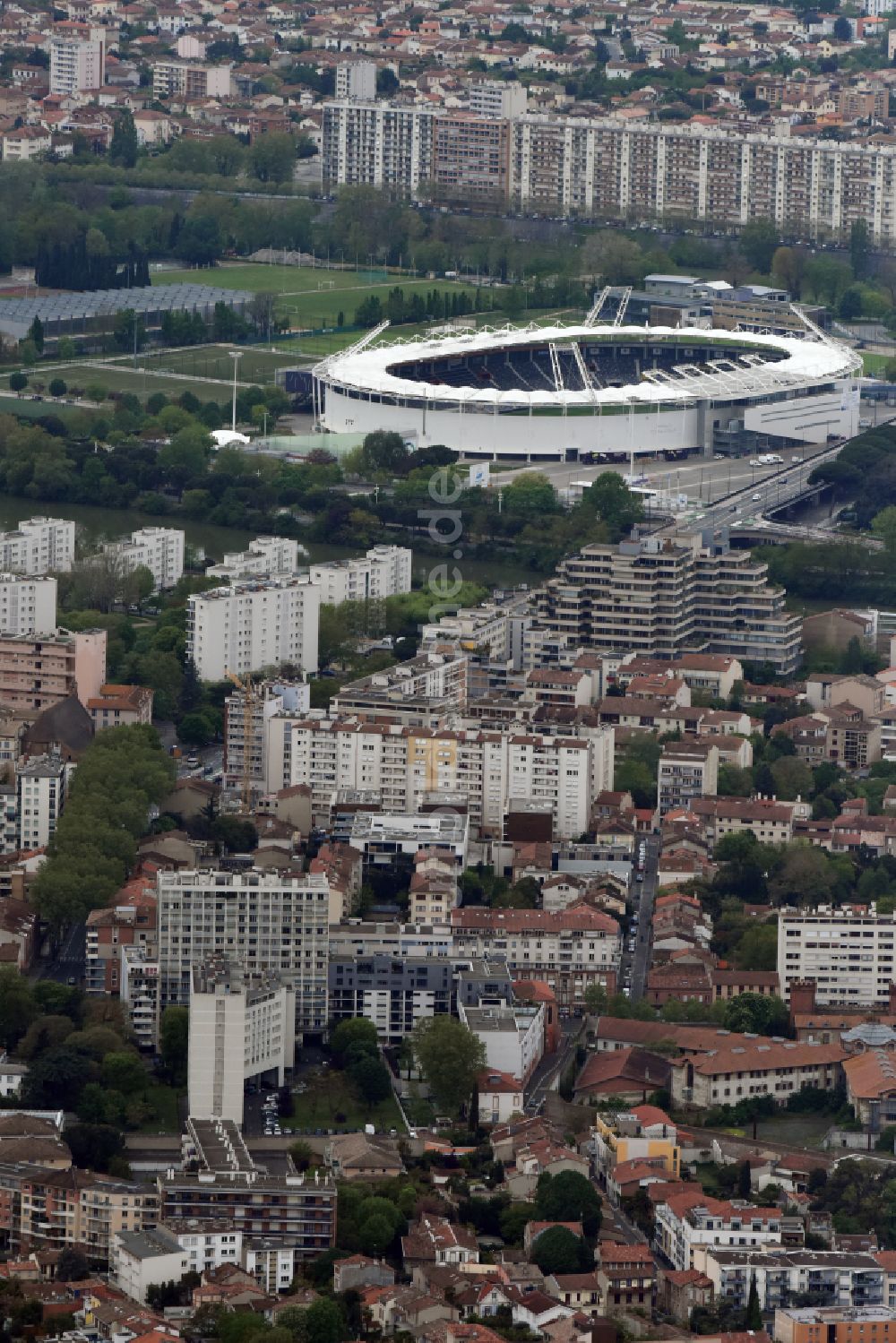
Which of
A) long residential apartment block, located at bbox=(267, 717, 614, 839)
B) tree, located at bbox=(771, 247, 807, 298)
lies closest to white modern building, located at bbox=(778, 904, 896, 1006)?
long residential apartment block, located at bbox=(267, 717, 614, 839)

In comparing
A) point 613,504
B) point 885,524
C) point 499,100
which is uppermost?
point 499,100

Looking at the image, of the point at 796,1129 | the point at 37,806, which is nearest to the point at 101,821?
the point at 37,806

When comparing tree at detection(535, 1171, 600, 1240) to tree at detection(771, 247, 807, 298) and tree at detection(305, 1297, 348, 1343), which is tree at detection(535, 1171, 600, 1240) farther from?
tree at detection(771, 247, 807, 298)

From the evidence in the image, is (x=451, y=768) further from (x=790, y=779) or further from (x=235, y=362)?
(x=235, y=362)

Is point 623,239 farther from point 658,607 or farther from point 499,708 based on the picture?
point 499,708

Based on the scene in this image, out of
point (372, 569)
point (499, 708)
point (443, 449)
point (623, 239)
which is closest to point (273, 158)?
point (623, 239)
